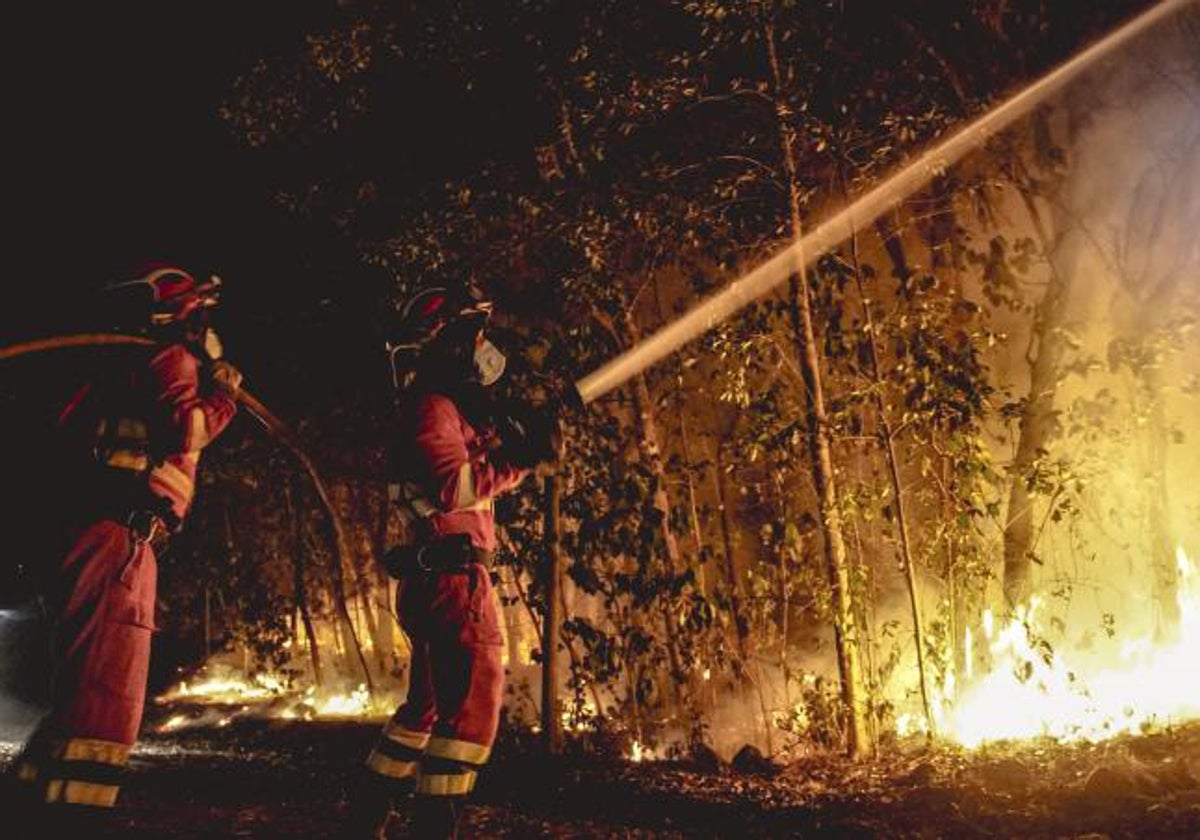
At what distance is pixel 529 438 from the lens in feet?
13.7

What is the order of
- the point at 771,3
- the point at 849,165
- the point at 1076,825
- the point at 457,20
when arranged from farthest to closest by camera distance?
the point at 457,20
the point at 849,165
the point at 771,3
the point at 1076,825

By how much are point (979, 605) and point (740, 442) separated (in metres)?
2.10

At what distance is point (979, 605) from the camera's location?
6.82 metres

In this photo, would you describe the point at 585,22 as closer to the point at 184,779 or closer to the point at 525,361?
the point at 525,361

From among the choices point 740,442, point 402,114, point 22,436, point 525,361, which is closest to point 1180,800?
point 740,442

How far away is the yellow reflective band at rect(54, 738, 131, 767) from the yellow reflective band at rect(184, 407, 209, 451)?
114cm

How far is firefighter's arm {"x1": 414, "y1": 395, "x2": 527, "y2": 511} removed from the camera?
4074mm

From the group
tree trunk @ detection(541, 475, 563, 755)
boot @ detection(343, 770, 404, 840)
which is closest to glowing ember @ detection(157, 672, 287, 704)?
tree trunk @ detection(541, 475, 563, 755)

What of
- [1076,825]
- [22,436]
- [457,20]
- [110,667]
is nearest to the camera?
[110,667]

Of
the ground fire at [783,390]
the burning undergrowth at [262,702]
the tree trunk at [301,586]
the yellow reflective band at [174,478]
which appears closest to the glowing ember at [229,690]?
the burning undergrowth at [262,702]

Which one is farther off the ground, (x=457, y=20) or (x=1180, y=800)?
(x=457, y=20)

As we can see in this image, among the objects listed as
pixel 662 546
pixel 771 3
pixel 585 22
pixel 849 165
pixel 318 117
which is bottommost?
pixel 662 546

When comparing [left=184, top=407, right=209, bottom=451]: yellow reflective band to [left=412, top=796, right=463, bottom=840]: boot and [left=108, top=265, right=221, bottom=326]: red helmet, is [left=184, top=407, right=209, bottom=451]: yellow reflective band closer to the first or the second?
[left=108, top=265, right=221, bottom=326]: red helmet

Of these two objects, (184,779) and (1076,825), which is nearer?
(1076,825)
